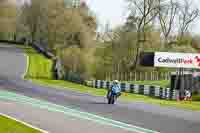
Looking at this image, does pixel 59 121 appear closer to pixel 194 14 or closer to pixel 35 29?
pixel 35 29

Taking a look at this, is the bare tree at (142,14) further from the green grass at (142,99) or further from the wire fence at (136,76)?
the green grass at (142,99)

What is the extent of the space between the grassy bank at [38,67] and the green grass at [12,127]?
3006cm

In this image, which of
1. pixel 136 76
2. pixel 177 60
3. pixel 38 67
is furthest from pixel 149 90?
pixel 136 76

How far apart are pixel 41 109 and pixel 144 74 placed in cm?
5167

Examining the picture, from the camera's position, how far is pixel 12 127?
50.6ft

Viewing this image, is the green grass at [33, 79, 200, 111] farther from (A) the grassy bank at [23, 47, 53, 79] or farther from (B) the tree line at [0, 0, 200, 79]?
(B) the tree line at [0, 0, 200, 79]

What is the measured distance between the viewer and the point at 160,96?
1714 inches

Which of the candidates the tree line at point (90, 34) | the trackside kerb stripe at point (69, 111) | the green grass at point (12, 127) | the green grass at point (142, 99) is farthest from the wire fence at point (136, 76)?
the green grass at point (12, 127)

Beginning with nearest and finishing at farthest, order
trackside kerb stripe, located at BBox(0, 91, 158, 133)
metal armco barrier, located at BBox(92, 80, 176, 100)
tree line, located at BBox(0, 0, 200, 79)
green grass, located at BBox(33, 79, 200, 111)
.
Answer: trackside kerb stripe, located at BBox(0, 91, 158, 133) < green grass, located at BBox(33, 79, 200, 111) < metal armco barrier, located at BBox(92, 80, 176, 100) < tree line, located at BBox(0, 0, 200, 79)

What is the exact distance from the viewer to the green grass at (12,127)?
14.8 metres

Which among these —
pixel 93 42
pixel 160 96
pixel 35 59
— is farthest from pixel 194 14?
pixel 160 96

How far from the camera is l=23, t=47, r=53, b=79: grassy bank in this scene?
1944 inches

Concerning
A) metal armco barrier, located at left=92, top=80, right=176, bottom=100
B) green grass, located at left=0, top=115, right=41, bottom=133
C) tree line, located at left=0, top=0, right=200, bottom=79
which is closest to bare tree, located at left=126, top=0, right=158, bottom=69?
tree line, located at left=0, top=0, right=200, bottom=79

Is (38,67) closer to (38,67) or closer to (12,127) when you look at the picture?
(38,67)
